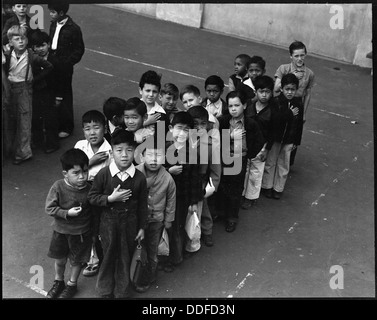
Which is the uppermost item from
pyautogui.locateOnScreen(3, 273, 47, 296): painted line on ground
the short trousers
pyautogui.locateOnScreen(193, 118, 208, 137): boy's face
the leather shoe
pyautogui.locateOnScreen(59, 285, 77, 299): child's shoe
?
pyautogui.locateOnScreen(193, 118, 208, 137): boy's face

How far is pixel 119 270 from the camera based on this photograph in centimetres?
411

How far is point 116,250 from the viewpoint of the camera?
13.2ft

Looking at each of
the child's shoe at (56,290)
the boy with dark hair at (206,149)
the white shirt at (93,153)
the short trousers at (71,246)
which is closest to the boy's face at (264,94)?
the boy with dark hair at (206,149)

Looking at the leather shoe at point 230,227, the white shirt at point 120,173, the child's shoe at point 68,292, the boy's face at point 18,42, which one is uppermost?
the boy's face at point 18,42

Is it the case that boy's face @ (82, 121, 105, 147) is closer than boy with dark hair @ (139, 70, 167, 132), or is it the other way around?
boy's face @ (82, 121, 105, 147)

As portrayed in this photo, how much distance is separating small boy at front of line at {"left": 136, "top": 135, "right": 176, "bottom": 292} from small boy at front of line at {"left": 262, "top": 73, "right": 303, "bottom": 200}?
5.16 ft

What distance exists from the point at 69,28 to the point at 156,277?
3143 millimetres

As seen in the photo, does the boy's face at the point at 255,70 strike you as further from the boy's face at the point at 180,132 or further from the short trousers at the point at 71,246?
the short trousers at the point at 71,246

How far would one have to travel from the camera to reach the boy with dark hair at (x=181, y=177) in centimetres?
423

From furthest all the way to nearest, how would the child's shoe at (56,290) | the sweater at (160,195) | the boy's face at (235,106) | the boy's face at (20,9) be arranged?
1. the boy's face at (20,9)
2. the boy's face at (235,106)
3. the child's shoe at (56,290)
4. the sweater at (160,195)

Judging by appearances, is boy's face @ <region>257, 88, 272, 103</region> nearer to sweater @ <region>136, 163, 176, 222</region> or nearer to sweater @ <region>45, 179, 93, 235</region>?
sweater @ <region>136, 163, 176, 222</region>

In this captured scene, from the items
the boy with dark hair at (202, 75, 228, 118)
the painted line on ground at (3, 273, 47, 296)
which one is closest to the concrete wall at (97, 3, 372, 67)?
the boy with dark hair at (202, 75, 228, 118)

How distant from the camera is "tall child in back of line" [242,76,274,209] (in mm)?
5125

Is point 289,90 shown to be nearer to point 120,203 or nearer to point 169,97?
point 169,97
